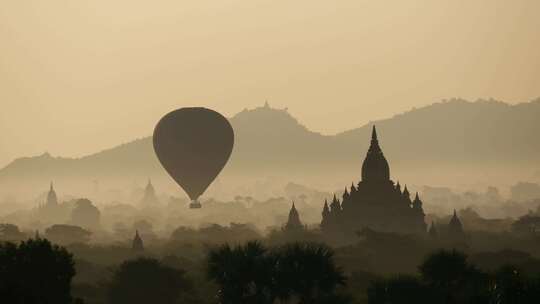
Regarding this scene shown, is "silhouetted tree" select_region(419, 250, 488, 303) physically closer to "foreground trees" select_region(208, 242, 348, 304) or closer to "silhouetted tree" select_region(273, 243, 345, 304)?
"silhouetted tree" select_region(273, 243, 345, 304)

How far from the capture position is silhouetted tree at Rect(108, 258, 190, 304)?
117312 mm

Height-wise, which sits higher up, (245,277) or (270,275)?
(270,275)

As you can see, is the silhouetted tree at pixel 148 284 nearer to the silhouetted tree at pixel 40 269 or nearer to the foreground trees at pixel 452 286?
the silhouetted tree at pixel 40 269

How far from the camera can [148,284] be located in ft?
385

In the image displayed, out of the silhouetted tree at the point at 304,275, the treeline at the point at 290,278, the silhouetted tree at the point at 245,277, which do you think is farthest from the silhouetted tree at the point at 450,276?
the silhouetted tree at the point at 245,277

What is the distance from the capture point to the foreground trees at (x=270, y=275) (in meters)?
99.9

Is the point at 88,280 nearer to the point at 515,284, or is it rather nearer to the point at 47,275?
the point at 47,275

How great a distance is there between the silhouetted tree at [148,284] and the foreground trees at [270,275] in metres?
14.7

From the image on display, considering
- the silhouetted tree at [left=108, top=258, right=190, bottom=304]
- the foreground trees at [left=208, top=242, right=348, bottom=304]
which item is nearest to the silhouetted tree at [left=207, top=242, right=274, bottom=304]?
the foreground trees at [left=208, top=242, right=348, bottom=304]

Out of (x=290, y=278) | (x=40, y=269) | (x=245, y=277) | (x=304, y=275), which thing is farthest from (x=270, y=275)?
(x=40, y=269)

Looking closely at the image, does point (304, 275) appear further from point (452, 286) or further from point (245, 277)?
point (452, 286)

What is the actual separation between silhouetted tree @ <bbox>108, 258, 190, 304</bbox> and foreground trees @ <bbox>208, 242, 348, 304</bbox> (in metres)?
14.7

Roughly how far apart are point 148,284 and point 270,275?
21.9 m

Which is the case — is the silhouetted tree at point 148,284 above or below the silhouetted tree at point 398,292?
above
